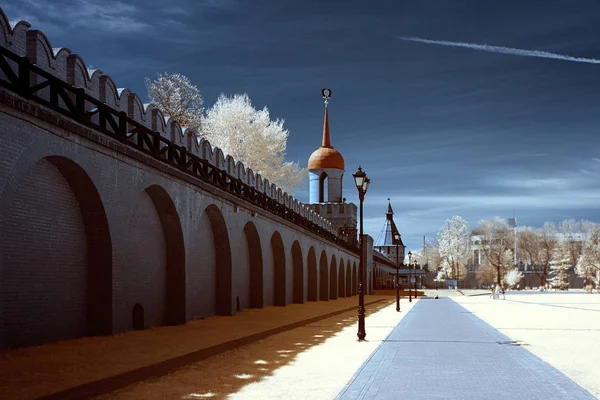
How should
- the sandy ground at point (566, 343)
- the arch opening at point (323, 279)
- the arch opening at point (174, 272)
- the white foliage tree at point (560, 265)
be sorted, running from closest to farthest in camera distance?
1. the sandy ground at point (566, 343)
2. the arch opening at point (174, 272)
3. the arch opening at point (323, 279)
4. the white foliage tree at point (560, 265)

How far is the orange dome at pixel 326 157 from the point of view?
211ft

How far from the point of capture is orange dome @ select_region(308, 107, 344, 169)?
2532 inches

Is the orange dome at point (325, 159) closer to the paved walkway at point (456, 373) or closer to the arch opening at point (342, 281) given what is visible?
the arch opening at point (342, 281)

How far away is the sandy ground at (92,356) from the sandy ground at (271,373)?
74cm

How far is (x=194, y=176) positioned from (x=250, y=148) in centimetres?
3664

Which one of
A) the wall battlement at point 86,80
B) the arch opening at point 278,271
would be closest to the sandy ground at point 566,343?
the wall battlement at point 86,80

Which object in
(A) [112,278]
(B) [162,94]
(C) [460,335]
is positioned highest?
(B) [162,94]

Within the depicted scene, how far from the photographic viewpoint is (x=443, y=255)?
114188 mm

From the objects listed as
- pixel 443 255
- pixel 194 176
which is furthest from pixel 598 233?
pixel 194 176

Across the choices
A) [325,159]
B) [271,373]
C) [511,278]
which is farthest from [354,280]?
[511,278]

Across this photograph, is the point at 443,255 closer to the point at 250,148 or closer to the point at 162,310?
the point at 250,148

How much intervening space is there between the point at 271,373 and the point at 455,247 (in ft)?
345

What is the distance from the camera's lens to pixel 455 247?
369 feet

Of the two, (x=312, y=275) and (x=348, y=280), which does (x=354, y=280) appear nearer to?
(x=348, y=280)
